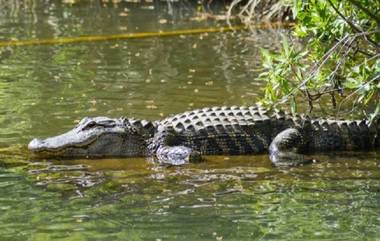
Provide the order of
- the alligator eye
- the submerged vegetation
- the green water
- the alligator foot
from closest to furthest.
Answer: the green water < the submerged vegetation < the alligator foot < the alligator eye

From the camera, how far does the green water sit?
5.95 metres

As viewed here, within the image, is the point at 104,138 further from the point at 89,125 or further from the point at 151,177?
the point at 151,177

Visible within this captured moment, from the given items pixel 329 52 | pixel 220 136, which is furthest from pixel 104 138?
pixel 329 52

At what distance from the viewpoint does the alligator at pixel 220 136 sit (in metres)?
8.41

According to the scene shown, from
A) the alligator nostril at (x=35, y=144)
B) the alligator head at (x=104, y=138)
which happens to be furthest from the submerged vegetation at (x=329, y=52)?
the alligator nostril at (x=35, y=144)

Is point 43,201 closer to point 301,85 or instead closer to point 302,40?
point 301,85

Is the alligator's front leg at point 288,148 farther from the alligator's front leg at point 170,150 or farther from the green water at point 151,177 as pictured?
the alligator's front leg at point 170,150

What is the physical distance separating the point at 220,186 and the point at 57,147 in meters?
1.89

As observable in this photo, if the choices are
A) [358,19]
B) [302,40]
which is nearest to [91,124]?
[358,19]

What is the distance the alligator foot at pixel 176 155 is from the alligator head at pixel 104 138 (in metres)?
0.30

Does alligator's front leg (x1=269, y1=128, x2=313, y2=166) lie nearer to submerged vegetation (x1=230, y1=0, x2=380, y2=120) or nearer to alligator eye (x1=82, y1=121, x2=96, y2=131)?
submerged vegetation (x1=230, y1=0, x2=380, y2=120)

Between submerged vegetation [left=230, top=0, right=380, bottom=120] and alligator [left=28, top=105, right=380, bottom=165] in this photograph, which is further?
alligator [left=28, top=105, right=380, bottom=165]

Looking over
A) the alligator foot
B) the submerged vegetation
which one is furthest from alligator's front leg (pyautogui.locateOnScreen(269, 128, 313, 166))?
the alligator foot

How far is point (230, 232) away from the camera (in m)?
5.82
